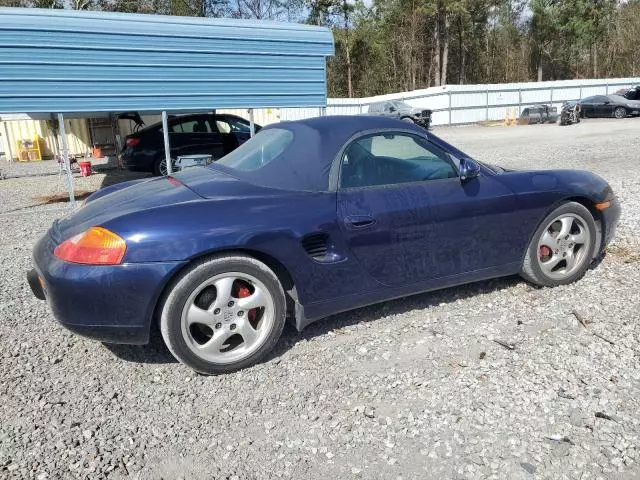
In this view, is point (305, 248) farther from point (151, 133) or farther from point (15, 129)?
point (15, 129)

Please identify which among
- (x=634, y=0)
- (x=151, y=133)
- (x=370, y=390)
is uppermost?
(x=634, y=0)

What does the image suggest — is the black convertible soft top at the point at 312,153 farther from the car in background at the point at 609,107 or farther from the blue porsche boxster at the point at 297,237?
the car in background at the point at 609,107

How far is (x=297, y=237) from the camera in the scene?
295 centimetres

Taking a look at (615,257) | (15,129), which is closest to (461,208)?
(615,257)

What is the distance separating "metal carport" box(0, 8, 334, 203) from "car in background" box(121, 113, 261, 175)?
190cm

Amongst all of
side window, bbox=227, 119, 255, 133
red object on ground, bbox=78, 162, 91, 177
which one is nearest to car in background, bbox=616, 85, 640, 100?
side window, bbox=227, 119, 255, 133

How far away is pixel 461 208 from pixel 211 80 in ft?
24.9

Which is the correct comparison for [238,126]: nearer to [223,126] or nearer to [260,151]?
[223,126]

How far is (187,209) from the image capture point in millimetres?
2852

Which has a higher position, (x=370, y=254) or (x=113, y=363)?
(x=370, y=254)

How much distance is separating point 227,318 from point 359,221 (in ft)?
3.17

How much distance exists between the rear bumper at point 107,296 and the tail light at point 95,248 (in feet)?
0.11

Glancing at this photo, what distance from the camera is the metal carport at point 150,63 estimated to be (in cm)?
816

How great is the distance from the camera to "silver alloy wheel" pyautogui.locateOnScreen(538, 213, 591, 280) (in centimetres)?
386
